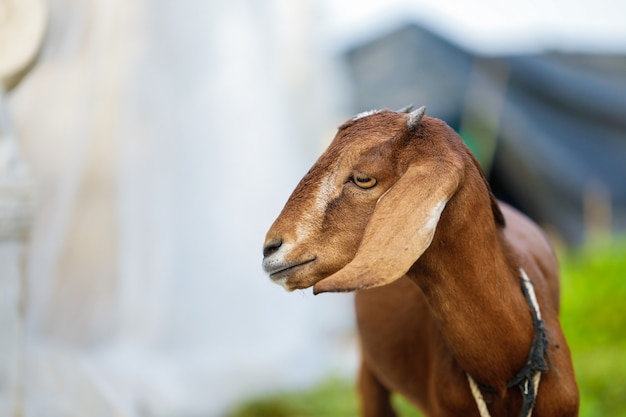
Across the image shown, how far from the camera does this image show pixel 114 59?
444cm

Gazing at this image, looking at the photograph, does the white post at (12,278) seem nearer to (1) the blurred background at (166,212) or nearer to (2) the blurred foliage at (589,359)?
(1) the blurred background at (166,212)

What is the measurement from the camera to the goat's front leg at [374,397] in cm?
332

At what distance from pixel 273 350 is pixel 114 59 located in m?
2.23

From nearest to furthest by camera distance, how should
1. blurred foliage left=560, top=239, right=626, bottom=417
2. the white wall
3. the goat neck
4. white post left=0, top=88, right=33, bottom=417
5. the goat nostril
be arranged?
1. the goat nostril
2. the goat neck
3. white post left=0, top=88, right=33, bottom=417
4. the white wall
5. blurred foliage left=560, top=239, right=626, bottom=417

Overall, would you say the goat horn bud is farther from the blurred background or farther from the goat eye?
the blurred background

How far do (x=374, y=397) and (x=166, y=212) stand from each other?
6.64 feet

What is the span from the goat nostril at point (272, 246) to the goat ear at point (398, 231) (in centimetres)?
21

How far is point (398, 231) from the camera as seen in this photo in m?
1.76

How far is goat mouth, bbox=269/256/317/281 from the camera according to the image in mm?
1929

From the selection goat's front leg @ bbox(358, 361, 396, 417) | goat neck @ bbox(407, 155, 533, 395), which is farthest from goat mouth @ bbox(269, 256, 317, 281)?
goat's front leg @ bbox(358, 361, 396, 417)

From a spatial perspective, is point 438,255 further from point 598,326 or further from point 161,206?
point 598,326

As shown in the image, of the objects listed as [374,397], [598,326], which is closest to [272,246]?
[374,397]

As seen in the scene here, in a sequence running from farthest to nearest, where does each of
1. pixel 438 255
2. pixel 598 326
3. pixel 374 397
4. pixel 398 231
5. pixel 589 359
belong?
pixel 598 326, pixel 589 359, pixel 374 397, pixel 438 255, pixel 398 231

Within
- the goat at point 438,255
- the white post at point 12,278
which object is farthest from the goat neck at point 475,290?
the white post at point 12,278
